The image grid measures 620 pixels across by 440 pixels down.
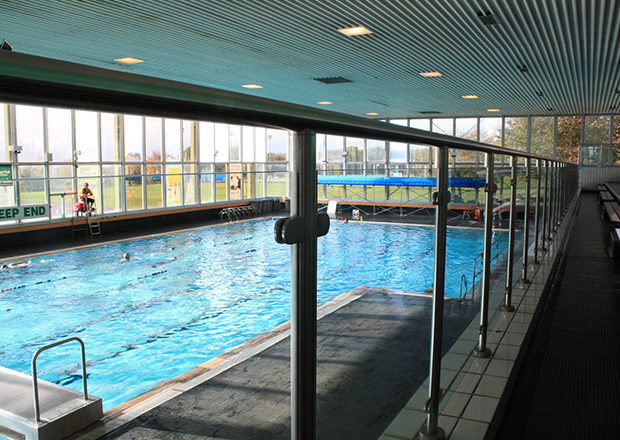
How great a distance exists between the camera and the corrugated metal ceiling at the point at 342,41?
579 centimetres

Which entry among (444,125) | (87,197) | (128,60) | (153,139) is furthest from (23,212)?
(444,125)

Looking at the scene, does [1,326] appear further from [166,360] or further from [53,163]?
[53,163]

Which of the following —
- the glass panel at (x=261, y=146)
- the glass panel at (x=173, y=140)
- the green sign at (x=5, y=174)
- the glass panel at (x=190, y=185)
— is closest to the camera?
the green sign at (x=5, y=174)

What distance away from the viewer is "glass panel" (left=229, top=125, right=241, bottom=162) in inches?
722

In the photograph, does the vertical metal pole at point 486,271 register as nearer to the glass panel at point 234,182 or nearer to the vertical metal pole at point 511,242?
the vertical metal pole at point 511,242

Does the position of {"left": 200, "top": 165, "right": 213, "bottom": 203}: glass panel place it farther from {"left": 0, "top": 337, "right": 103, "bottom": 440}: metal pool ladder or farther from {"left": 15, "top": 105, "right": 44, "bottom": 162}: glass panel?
{"left": 0, "top": 337, "right": 103, "bottom": 440}: metal pool ladder

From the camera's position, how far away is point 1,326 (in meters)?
6.36

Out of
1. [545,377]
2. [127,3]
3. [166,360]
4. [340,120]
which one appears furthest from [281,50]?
[340,120]

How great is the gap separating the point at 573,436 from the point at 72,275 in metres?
8.48

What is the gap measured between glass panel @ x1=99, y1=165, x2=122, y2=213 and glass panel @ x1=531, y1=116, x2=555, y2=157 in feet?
46.3

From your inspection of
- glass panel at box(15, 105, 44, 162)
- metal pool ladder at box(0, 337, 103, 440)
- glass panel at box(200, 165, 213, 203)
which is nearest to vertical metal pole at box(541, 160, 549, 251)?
metal pool ladder at box(0, 337, 103, 440)

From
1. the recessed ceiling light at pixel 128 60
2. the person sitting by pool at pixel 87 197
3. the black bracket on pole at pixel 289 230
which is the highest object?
the recessed ceiling light at pixel 128 60

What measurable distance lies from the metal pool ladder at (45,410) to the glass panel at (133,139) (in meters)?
11.7

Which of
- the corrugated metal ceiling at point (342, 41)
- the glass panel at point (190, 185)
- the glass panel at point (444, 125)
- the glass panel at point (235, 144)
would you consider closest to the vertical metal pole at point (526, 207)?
the corrugated metal ceiling at point (342, 41)
